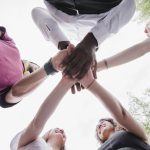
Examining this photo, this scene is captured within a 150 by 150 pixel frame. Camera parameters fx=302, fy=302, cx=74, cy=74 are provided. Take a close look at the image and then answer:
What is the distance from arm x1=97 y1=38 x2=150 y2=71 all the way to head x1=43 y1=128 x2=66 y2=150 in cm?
79

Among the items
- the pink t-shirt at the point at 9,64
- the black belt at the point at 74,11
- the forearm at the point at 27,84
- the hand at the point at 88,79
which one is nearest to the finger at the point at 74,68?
the hand at the point at 88,79

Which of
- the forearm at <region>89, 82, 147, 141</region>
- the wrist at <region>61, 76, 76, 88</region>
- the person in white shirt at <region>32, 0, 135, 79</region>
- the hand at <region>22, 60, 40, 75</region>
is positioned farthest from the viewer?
the hand at <region>22, 60, 40, 75</region>

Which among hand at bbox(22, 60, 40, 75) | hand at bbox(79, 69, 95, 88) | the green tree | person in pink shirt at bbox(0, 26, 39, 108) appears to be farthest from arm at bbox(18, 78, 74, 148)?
the green tree

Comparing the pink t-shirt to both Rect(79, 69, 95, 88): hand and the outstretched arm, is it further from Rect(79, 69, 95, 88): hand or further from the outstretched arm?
the outstretched arm

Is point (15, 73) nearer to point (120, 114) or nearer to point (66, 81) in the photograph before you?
point (66, 81)

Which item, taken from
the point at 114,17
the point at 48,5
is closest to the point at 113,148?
the point at 114,17

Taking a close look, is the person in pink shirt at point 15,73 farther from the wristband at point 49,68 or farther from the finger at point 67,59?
the finger at point 67,59

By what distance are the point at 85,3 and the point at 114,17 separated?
0.29 meters

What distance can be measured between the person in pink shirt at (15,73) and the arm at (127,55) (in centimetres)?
48

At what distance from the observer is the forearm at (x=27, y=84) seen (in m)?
2.60

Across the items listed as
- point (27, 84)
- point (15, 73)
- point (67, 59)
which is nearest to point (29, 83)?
point (27, 84)

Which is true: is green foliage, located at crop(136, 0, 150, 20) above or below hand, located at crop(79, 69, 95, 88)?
below

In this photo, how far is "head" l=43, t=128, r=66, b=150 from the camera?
287cm

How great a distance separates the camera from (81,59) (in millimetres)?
2166
